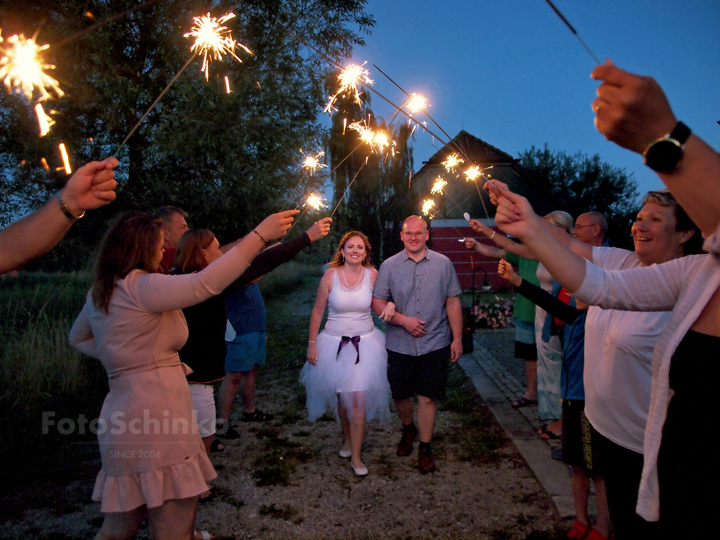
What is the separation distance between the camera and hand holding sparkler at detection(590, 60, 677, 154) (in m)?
1.10

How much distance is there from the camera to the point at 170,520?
2.34 m

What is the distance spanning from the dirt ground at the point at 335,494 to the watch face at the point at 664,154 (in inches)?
119

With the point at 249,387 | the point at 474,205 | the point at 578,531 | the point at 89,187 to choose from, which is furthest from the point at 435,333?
the point at 474,205

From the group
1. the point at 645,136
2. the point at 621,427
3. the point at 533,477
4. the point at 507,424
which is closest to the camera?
the point at 645,136

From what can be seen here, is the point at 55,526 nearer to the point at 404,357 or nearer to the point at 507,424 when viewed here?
the point at 404,357

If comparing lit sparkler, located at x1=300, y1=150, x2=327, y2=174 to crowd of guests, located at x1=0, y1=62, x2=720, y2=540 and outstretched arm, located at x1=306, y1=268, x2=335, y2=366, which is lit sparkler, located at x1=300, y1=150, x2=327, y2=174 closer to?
crowd of guests, located at x1=0, y1=62, x2=720, y2=540

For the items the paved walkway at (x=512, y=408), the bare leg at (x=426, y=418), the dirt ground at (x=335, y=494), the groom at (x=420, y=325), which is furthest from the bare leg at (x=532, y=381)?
the bare leg at (x=426, y=418)

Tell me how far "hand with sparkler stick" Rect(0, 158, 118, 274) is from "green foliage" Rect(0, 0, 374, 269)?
6.21m

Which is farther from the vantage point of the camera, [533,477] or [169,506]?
[533,477]

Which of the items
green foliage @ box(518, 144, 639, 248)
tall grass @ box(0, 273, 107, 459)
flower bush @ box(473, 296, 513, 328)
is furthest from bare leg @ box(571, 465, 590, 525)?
green foliage @ box(518, 144, 639, 248)

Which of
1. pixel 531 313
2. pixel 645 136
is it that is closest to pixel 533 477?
pixel 531 313

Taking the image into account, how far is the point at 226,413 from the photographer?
16.3 feet

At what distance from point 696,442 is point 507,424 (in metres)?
4.20

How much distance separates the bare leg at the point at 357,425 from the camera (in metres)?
4.37
